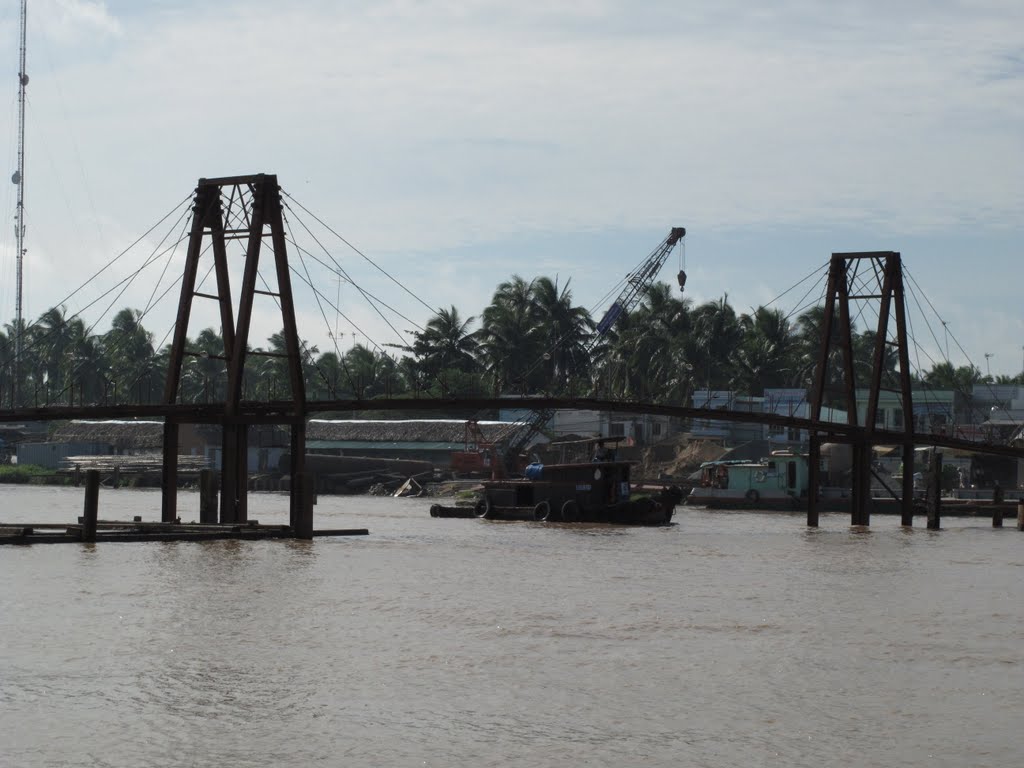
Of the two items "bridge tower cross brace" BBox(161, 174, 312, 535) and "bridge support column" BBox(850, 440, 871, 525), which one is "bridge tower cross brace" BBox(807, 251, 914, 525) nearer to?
"bridge support column" BBox(850, 440, 871, 525)

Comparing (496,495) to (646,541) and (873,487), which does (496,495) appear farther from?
(873,487)

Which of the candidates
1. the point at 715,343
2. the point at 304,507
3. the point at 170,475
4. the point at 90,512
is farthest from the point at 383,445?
the point at 90,512

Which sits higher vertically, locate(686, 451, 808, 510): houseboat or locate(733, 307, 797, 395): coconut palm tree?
locate(733, 307, 797, 395): coconut palm tree

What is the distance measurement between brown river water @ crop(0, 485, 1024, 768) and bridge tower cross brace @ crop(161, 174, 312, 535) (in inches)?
252

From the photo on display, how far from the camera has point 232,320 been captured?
4931cm

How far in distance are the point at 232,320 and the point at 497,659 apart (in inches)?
1127

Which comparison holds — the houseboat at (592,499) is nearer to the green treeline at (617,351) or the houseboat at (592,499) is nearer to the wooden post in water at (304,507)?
the wooden post in water at (304,507)

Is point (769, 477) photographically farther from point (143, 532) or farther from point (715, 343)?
point (143, 532)

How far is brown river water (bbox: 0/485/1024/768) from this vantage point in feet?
56.2

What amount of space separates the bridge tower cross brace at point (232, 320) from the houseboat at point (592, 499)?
58.3 feet

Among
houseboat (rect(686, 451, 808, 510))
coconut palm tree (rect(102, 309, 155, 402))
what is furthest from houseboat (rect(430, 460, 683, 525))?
coconut palm tree (rect(102, 309, 155, 402))

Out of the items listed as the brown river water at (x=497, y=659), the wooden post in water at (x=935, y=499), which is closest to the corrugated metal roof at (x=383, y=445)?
the wooden post in water at (x=935, y=499)

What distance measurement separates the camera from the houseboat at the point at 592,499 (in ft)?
207

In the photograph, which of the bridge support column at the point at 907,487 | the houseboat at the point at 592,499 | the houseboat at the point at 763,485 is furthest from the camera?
the houseboat at the point at 763,485
